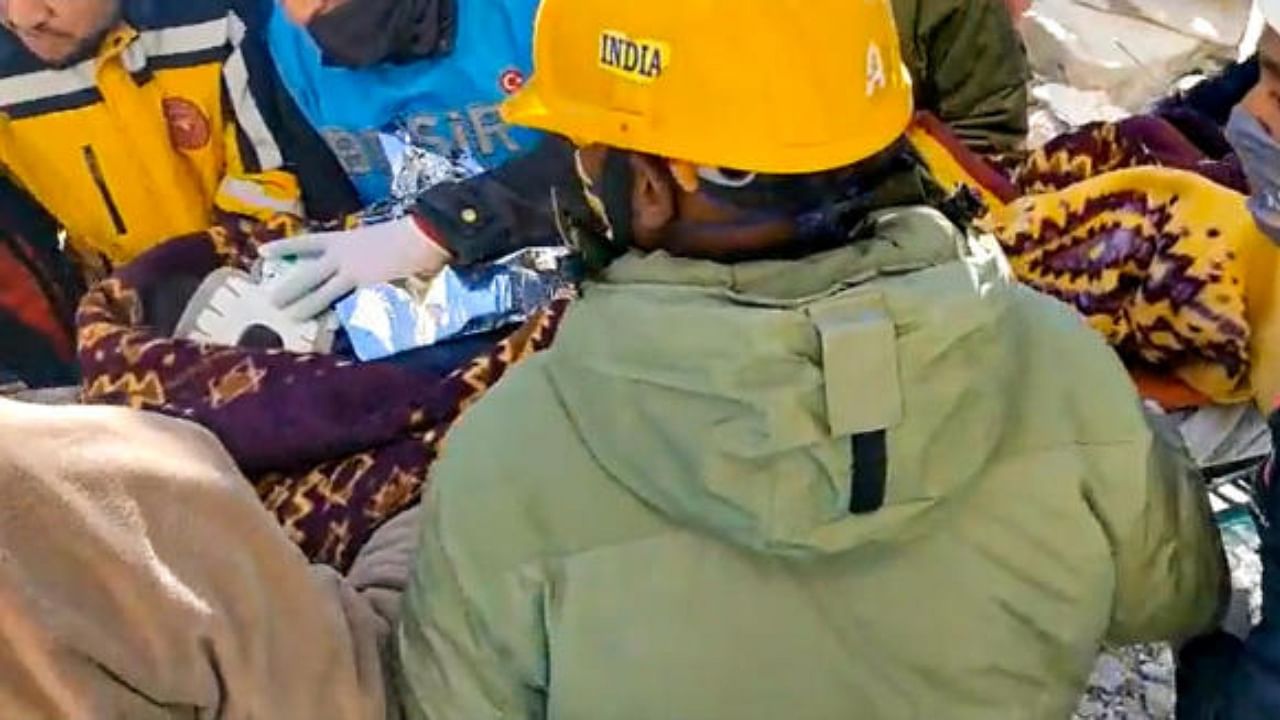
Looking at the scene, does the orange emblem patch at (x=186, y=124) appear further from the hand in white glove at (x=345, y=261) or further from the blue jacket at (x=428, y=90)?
the hand in white glove at (x=345, y=261)

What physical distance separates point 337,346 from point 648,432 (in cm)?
79

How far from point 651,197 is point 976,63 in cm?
112

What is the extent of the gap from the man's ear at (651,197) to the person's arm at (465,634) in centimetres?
24

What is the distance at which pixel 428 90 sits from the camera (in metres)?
2.15

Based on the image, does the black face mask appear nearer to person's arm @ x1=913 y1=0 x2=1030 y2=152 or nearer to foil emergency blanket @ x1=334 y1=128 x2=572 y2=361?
foil emergency blanket @ x1=334 y1=128 x2=572 y2=361

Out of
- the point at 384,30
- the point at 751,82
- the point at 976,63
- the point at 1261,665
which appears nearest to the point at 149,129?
the point at 384,30

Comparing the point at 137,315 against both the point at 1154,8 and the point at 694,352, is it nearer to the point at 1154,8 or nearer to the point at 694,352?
the point at 694,352

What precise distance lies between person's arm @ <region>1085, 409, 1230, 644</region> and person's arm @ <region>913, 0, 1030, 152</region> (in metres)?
0.91

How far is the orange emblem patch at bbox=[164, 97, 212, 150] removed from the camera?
2.22 m

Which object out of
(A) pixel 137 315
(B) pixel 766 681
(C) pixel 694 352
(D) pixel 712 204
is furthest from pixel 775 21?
(A) pixel 137 315

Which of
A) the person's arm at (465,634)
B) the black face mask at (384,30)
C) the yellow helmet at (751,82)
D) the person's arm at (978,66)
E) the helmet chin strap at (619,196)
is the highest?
the yellow helmet at (751,82)

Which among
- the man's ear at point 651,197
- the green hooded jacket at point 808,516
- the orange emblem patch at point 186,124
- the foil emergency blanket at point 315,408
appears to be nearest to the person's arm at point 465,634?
the green hooded jacket at point 808,516

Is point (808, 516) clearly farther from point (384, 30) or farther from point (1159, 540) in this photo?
point (384, 30)

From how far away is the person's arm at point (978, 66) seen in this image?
230 cm
